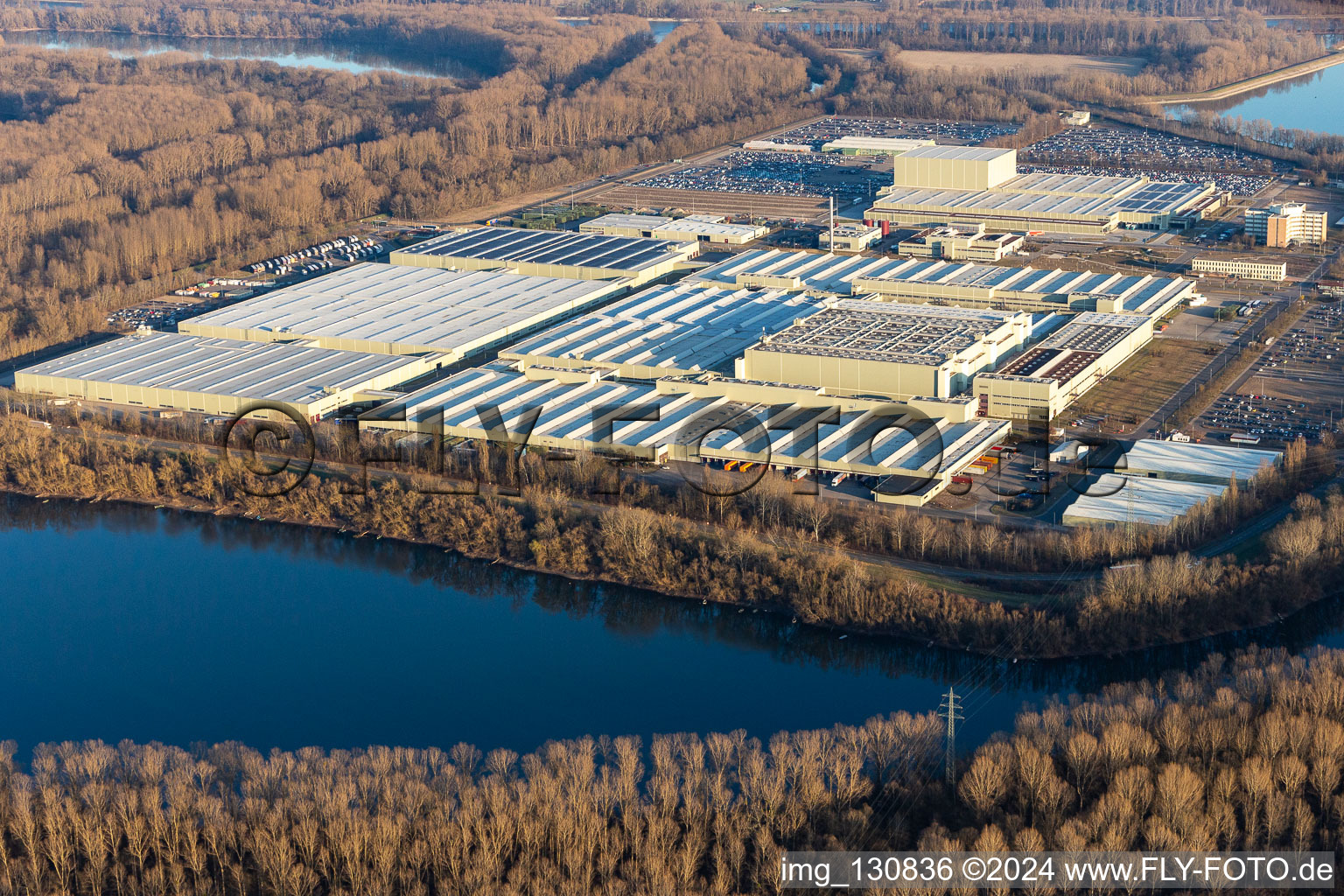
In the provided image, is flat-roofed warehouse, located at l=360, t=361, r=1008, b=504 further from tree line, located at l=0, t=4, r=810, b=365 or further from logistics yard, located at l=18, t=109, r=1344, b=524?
tree line, located at l=0, t=4, r=810, b=365

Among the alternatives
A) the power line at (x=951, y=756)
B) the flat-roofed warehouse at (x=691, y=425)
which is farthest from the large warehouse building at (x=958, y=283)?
the power line at (x=951, y=756)

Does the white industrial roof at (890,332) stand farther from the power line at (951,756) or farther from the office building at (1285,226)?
the office building at (1285,226)

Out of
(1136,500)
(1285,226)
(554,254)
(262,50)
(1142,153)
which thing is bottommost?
(1136,500)

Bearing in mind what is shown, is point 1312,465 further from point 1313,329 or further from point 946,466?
point 1313,329

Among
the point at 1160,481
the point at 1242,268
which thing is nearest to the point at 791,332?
the point at 1160,481

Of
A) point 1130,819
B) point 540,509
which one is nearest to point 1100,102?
point 540,509

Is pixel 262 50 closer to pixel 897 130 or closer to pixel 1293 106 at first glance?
pixel 897 130
